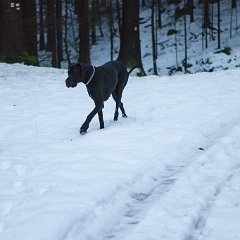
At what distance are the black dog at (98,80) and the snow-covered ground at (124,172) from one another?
471mm

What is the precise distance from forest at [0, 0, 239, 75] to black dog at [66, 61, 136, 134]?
6.46m

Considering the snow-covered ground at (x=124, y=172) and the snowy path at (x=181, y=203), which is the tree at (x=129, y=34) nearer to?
the snow-covered ground at (x=124, y=172)

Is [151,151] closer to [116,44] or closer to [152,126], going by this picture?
[152,126]

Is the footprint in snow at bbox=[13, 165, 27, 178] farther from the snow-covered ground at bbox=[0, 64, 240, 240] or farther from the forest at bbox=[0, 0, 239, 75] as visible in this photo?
the forest at bbox=[0, 0, 239, 75]

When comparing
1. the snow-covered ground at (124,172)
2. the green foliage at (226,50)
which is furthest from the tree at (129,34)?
the snow-covered ground at (124,172)

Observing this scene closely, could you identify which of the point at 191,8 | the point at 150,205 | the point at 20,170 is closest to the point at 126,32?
the point at 20,170

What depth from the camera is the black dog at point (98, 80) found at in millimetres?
7434

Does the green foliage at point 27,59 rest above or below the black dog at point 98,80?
below

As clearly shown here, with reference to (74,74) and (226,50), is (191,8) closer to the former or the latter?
(226,50)

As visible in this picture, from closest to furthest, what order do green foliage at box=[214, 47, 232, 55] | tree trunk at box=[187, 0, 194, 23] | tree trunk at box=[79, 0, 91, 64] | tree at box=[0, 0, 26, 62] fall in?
tree at box=[0, 0, 26, 62]
tree trunk at box=[79, 0, 91, 64]
green foliage at box=[214, 47, 232, 55]
tree trunk at box=[187, 0, 194, 23]

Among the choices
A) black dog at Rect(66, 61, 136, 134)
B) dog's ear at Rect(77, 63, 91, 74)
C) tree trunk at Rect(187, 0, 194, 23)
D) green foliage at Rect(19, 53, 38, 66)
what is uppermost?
tree trunk at Rect(187, 0, 194, 23)

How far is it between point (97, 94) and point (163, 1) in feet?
121

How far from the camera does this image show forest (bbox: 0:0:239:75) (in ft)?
67.5

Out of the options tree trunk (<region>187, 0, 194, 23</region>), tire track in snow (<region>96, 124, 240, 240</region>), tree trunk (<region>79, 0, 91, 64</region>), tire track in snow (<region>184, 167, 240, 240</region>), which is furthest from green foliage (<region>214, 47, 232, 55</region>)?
tire track in snow (<region>184, 167, 240, 240</region>)
